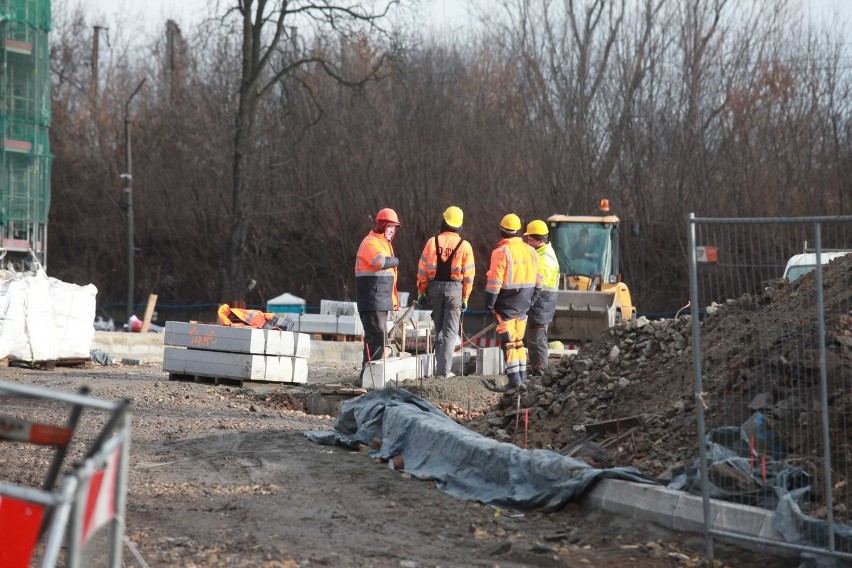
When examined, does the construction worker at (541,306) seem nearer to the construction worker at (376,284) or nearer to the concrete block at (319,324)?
the construction worker at (376,284)

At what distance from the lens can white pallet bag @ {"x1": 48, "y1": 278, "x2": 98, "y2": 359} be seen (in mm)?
18344

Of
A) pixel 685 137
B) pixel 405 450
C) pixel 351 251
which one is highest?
pixel 685 137

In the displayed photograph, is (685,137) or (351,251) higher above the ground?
(685,137)

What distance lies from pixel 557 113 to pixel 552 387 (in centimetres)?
2770

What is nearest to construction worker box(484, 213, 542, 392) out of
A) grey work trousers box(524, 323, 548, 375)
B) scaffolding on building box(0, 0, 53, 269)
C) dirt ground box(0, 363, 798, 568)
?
grey work trousers box(524, 323, 548, 375)

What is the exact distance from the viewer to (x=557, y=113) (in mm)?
37688

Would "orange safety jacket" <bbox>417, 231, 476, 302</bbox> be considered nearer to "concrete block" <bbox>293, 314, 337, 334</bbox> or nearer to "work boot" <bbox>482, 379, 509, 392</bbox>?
"work boot" <bbox>482, 379, 509, 392</bbox>

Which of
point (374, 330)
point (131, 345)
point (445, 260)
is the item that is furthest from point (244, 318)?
point (131, 345)

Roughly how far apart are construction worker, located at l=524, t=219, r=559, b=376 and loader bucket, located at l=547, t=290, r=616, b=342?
15.1ft

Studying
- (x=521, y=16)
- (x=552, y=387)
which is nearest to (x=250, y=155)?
(x=521, y=16)

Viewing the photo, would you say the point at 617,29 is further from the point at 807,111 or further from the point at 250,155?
the point at 250,155

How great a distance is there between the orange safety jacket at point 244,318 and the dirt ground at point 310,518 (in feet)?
17.5

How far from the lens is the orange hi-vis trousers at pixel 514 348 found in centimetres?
1292

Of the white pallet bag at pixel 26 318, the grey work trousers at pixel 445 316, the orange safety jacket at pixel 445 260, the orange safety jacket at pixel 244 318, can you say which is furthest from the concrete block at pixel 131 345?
the orange safety jacket at pixel 445 260
